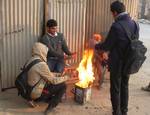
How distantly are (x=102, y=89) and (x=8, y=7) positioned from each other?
284 cm

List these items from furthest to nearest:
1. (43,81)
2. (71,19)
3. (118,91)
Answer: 1. (71,19)
2. (43,81)
3. (118,91)

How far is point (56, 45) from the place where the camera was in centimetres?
805

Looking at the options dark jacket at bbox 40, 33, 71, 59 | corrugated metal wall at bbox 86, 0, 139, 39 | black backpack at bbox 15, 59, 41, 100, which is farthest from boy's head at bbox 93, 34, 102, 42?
black backpack at bbox 15, 59, 41, 100

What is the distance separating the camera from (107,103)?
7699 millimetres

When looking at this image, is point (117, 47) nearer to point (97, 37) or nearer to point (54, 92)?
point (54, 92)

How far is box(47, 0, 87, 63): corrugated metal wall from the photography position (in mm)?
8203

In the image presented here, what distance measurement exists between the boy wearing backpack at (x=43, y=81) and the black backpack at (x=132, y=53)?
1263 millimetres

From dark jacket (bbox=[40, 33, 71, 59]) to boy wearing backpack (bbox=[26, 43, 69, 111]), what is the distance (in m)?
0.75

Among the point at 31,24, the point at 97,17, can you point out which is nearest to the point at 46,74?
the point at 31,24

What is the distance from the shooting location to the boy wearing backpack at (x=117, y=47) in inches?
254

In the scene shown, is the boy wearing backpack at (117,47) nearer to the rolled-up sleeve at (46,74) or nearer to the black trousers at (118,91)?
the black trousers at (118,91)

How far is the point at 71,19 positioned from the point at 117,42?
7.49 feet

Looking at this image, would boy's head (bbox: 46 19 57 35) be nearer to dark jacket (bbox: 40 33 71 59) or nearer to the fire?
dark jacket (bbox: 40 33 71 59)

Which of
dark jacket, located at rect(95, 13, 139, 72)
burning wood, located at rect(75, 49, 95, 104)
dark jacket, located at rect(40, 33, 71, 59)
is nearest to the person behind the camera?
dark jacket, located at rect(95, 13, 139, 72)
